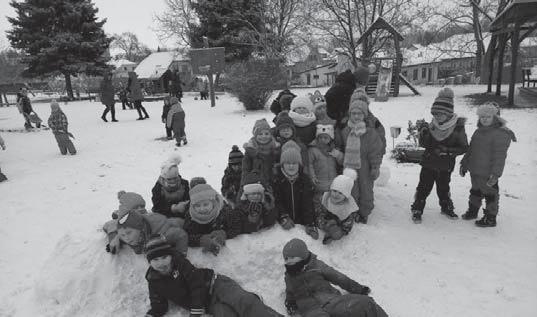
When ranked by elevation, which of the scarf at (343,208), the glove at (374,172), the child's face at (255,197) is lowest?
the scarf at (343,208)

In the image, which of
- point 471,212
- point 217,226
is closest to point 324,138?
point 217,226

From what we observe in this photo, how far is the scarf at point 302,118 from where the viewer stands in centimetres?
459

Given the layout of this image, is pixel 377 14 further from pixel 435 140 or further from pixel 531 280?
pixel 531 280

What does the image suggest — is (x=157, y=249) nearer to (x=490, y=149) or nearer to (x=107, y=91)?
(x=490, y=149)

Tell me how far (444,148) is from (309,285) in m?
2.55

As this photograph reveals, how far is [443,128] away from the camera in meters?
4.21

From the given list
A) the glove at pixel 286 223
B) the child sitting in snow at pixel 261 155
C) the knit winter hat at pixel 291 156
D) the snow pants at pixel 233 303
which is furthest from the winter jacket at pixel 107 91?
the snow pants at pixel 233 303

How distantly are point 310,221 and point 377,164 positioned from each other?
1194mm

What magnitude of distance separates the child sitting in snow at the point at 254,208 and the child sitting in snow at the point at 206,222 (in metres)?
0.17

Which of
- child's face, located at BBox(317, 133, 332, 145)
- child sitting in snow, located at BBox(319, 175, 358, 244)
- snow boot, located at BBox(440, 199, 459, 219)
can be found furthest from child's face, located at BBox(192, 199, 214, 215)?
snow boot, located at BBox(440, 199, 459, 219)

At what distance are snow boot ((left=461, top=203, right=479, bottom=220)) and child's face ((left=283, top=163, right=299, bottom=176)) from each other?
2.59 metres

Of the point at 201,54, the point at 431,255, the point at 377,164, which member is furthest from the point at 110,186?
the point at 201,54

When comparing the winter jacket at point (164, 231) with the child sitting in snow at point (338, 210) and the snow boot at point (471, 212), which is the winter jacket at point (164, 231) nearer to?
the child sitting in snow at point (338, 210)

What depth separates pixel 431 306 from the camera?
316cm
